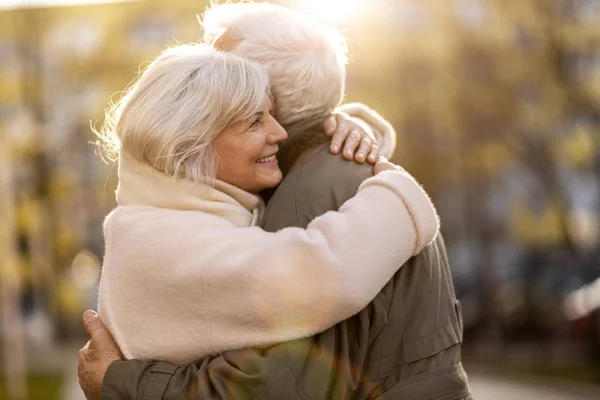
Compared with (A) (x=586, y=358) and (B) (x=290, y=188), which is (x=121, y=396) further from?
(A) (x=586, y=358)

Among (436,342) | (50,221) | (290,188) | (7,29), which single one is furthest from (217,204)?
(7,29)

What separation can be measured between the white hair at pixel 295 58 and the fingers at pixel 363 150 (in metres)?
0.17

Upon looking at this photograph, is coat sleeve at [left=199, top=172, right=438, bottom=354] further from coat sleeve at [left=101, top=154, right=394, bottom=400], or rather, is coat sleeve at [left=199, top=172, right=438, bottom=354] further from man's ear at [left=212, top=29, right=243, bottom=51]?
man's ear at [left=212, top=29, right=243, bottom=51]

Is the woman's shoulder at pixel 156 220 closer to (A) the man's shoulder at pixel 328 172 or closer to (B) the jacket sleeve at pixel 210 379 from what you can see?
(A) the man's shoulder at pixel 328 172

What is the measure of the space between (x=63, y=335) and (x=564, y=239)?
16485 mm

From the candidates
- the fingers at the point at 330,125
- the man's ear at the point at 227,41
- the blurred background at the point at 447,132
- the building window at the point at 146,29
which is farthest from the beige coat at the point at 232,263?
the building window at the point at 146,29

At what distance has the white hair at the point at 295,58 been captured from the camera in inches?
134

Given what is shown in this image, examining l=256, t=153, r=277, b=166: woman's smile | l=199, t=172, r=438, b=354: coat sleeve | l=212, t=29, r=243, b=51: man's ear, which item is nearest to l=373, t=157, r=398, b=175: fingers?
l=199, t=172, r=438, b=354: coat sleeve

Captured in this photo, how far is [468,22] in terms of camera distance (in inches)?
744

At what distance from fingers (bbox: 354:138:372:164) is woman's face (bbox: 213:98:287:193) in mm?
239

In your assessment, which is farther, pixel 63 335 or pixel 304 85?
pixel 63 335

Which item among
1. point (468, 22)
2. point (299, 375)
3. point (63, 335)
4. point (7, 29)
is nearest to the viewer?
point (299, 375)

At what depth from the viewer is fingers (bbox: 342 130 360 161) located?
11.1ft

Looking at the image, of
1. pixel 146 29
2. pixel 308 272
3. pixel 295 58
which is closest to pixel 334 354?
pixel 308 272
